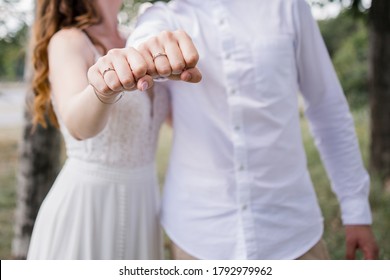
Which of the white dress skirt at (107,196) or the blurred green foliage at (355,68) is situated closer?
the white dress skirt at (107,196)

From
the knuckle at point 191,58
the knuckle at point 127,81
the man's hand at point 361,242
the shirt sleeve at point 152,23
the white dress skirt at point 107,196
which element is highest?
the shirt sleeve at point 152,23

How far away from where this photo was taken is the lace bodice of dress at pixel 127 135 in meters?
1.48

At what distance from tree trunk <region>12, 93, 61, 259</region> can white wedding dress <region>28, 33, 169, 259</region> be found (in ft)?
4.35

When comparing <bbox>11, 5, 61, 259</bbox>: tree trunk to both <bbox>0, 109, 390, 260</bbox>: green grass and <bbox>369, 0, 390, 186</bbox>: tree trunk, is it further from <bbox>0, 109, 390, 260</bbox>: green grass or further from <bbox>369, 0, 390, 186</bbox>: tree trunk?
<bbox>369, 0, 390, 186</bbox>: tree trunk

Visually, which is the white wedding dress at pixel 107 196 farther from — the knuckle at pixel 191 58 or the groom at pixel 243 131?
the knuckle at pixel 191 58

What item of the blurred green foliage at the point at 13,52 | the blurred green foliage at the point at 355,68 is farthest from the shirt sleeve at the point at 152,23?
the blurred green foliage at the point at 355,68

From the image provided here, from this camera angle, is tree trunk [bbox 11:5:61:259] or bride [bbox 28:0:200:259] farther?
tree trunk [bbox 11:5:61:259]

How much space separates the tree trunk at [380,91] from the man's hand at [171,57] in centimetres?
383

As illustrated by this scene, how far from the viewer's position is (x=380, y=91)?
4461mm

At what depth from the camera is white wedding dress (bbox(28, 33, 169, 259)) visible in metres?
1.50

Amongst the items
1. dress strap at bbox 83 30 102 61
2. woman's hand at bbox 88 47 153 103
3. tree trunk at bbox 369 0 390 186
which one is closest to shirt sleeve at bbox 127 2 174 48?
dress strap at bbox 83 30 102 61
